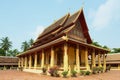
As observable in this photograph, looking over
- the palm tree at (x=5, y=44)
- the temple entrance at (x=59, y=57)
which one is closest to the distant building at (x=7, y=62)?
the palm tree at (x=5, y=44)

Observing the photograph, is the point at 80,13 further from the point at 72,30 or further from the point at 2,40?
the point at 2,40

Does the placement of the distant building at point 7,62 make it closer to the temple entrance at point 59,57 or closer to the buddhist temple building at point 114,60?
the buddhist temple building at point 114,60

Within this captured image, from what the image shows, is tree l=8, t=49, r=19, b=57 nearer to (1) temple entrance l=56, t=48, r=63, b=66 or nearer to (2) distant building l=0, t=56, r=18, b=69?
(2) distant building l=0, t=56, r=18, b=69

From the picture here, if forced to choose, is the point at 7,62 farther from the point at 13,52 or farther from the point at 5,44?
the point at 13,52

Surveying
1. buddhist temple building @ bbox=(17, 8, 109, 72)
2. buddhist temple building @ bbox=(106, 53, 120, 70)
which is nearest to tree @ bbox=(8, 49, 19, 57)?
buddhist temple building @ bbox=(106, 53, 120, 70)

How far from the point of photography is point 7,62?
174ft

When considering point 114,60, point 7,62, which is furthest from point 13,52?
point 114,60

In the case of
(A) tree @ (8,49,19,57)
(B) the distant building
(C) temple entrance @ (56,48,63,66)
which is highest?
(A) tree @ (8,49,19,57)

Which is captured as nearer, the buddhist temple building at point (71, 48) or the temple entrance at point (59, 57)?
the buddhist temple building at point (71, 48)

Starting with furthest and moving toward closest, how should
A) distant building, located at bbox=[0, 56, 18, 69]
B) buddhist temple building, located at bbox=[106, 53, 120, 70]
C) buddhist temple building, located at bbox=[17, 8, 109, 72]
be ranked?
distant building, located at bbox=[0, 56, 18, 69] → buddhist temple building, located at bbox=[106, 53, 120, 70] → buddhist temple building, located at bbox=[17, 8, 109, 72]

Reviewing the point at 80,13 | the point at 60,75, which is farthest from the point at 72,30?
the point at 60,75

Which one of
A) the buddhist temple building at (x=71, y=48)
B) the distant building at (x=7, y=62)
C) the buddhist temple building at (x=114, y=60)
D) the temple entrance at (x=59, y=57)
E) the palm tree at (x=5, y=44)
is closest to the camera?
the buddhist temple building at (x=71, y=48)

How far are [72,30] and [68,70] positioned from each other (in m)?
7.14

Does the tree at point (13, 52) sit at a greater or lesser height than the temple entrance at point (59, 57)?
greater
